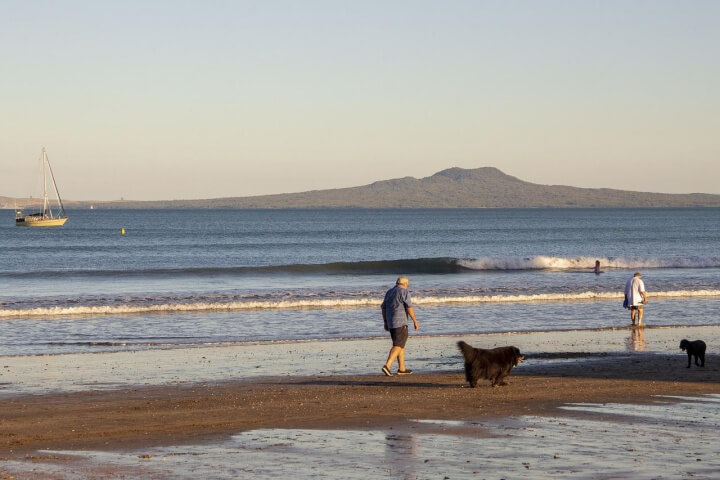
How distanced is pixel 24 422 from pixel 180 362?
6083mm

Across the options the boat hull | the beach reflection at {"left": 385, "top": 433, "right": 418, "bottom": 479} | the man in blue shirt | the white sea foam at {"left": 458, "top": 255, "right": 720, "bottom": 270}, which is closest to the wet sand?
the man in blue shirt

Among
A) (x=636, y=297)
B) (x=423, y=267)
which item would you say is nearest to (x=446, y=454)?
(x=636, y=297)

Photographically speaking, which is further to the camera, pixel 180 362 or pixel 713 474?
pixel 180 362

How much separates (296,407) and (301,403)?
1.11ft

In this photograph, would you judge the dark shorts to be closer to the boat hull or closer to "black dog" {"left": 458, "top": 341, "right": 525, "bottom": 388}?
"black dog" {"left": 458, "top": 341, "right": 525, "bottom": 388}

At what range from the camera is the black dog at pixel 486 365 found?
14.2 meters

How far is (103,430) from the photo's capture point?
11.1 metres

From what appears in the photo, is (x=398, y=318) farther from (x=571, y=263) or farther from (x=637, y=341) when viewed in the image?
(x=571, y=263)

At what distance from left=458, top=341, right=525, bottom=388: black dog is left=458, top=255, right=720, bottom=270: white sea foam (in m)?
40.4

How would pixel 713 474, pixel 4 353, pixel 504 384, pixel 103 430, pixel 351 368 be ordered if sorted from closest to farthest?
pixel 713 474, pixel 103 430, pixel 504 384, pixel 351 368, pixel 4 353

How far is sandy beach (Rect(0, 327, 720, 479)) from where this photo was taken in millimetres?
10180

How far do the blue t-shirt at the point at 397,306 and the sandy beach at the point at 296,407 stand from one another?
34.4 inches

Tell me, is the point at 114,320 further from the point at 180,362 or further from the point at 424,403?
the point at 424,403

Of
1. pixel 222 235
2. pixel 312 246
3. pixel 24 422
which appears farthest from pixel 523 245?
pixel 24 422
